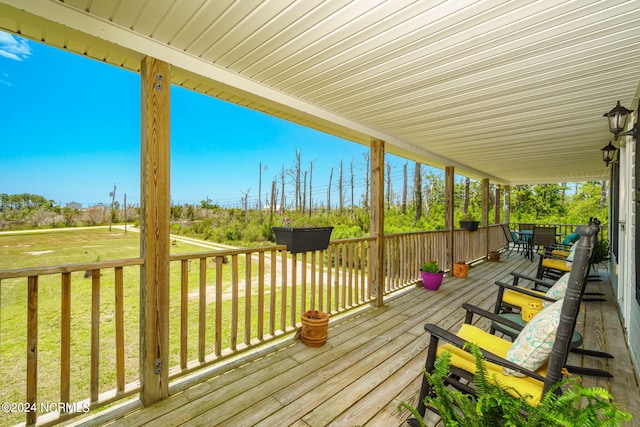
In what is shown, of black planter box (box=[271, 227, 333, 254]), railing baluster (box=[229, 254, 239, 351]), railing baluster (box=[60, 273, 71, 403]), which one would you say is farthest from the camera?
black planter box (box=[271, 227, 333, 254])

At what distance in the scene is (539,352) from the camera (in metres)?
1.34

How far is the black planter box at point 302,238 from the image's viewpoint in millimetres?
2602

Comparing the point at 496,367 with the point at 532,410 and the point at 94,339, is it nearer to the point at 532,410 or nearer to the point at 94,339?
the point at 532,410

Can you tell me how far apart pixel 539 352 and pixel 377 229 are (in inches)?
99.1

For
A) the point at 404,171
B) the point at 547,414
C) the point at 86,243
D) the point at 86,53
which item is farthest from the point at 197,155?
the point at 547,414

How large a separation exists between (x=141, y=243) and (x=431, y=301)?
3732 millimetres

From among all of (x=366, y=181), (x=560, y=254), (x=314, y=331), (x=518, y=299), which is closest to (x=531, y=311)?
(x=518, y=299)

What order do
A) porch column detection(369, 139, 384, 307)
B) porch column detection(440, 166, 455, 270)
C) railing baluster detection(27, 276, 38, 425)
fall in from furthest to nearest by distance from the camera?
porch column detection(440, 166, 455, 270) → porch column detection(369, 139, 384, 307) → railing baluster detection(27, 276, 38, 425)

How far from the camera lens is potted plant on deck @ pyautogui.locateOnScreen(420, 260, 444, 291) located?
456 cm

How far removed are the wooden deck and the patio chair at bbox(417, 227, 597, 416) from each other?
44 centimetres

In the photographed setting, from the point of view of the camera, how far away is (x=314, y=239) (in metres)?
2.73

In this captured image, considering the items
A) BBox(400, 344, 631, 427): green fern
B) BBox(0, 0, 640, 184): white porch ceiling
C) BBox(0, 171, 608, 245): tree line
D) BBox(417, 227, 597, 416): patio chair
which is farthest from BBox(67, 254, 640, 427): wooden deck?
BBox(0, 0, 640, 184): white porch ceiling

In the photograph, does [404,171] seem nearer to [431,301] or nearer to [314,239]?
[431,301]

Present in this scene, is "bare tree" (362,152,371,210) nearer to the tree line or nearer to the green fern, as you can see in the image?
the tree line
